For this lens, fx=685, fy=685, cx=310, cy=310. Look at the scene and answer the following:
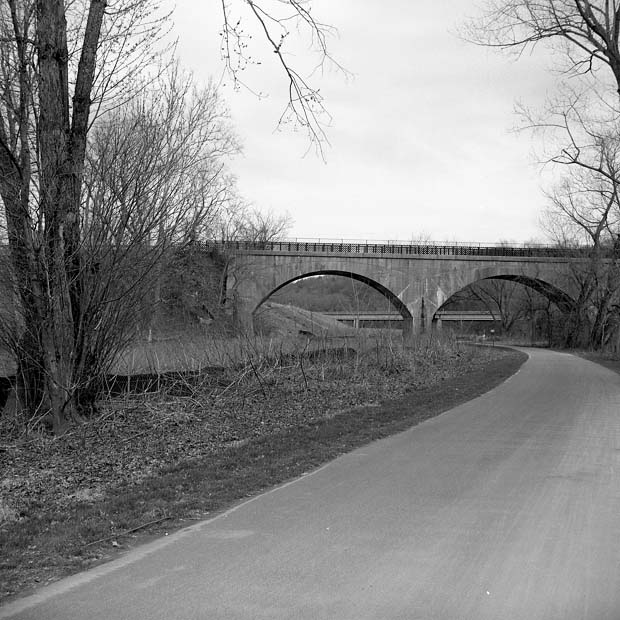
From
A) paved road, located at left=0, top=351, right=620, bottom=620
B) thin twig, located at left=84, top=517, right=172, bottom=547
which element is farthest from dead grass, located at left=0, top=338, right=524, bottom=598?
paved road, located at left=0, top=351, right=620, bottom=620

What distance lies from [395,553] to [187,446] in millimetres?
5515

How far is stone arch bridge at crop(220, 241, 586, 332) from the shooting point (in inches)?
2221

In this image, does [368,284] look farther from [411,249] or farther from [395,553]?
[395,553]

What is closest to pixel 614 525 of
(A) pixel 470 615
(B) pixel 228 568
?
(A) pixel 470 615

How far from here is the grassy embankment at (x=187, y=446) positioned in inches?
220

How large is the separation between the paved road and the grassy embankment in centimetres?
A: 52

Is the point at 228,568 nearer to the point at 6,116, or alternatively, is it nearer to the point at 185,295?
the point at 6,116

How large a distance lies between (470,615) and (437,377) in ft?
60.6

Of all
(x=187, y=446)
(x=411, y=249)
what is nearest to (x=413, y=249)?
(x=411, y=249)

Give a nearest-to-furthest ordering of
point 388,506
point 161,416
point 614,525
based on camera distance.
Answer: point 614,525, point 388,506, point 161,416

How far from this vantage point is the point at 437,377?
22125 millimetres

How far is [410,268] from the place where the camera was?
59.7 m

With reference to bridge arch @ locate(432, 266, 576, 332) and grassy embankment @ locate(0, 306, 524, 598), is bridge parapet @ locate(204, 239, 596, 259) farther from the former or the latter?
grassy embankment @ locate(0, 306, 524, 598)

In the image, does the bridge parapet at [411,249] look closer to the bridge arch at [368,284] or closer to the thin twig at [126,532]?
the bridge arch at [368,284]
